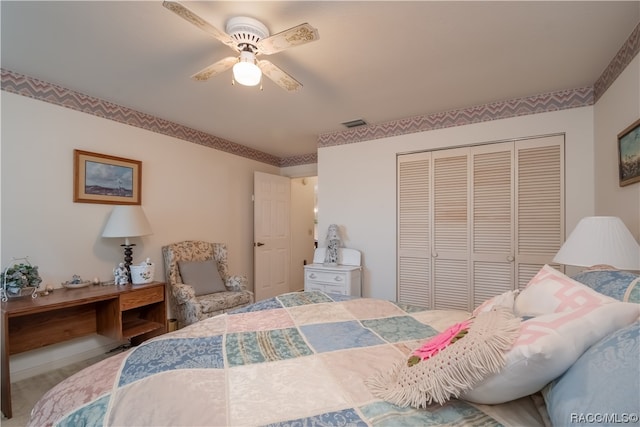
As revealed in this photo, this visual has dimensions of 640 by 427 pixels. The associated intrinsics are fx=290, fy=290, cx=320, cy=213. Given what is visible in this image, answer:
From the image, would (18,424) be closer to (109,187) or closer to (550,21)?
(109,187)

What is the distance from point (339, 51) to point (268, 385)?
1.98 m

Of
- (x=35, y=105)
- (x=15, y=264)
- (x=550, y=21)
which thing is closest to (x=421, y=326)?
(x=550, y=21)

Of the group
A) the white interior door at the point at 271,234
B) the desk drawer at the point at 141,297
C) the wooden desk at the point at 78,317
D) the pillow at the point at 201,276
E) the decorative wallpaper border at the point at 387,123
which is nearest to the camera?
the wooden desk at the point at 78,317

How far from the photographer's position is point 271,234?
4.50 m

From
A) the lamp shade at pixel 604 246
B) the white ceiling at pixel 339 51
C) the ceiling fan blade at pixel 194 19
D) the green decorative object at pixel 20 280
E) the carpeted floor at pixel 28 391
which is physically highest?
the white ceiling at pixel 339 51

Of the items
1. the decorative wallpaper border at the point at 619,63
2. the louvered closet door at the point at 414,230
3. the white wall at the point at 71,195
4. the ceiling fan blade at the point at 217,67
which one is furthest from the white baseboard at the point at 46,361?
the decorative wallpaper border at the point at 619,63

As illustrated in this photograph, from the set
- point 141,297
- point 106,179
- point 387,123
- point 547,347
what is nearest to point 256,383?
point 547,347

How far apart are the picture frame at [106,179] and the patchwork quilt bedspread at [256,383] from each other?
2.07 metres

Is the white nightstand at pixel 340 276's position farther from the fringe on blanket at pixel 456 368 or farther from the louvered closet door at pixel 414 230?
the fringe on blanket at pixel 456 368

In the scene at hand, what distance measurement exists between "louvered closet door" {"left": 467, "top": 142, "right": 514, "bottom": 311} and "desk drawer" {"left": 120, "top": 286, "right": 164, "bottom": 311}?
3.10 metres

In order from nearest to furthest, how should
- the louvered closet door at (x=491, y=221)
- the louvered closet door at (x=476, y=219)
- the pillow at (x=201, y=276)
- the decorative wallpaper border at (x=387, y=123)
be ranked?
the decorative wallpaper border at (x=387, y=123)
the louvered closet door at (x=476, y=219)
the louvered closet door at (x=491, y=221)
the pillow at (x=201, y=276)

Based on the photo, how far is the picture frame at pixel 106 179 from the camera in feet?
8.55

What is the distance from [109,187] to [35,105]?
0.82m

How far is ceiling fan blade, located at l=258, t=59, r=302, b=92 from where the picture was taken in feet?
6.00
